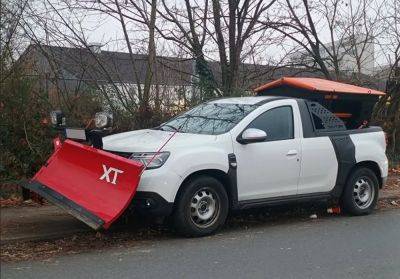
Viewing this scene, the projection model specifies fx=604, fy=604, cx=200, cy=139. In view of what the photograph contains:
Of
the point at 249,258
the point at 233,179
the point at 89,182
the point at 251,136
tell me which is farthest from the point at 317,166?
the point at 89,182

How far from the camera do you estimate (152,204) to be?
685cm

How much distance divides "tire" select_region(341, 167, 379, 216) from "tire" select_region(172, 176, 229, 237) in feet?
7.84

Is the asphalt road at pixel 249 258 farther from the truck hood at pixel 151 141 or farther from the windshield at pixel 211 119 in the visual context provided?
the windshield at pixel 211 119

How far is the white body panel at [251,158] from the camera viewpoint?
7.00m

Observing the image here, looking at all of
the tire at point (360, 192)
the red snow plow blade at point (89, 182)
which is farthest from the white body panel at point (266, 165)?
the red snow plow blade at point (89, 182)

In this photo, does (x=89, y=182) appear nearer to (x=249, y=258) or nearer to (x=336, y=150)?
(x=249, y=258)

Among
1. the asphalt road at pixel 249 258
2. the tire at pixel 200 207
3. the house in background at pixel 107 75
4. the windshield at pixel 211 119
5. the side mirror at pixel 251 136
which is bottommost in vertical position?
the asphalt road at pixel 249 258

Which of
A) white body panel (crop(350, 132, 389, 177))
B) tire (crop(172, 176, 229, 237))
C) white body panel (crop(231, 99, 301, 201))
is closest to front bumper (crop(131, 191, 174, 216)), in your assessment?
tire (crop(172, 176, 229, 237))

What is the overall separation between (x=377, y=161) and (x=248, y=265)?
3.85 m

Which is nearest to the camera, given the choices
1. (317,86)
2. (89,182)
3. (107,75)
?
(89,182)

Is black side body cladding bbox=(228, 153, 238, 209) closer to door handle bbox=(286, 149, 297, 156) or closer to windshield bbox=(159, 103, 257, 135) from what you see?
windshield bbox=(159, 103, 257, 135)

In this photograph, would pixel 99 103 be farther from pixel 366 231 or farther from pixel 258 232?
pixel 366 231

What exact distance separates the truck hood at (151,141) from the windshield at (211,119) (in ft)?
0.96

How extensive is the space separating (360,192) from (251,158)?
2.39 m
